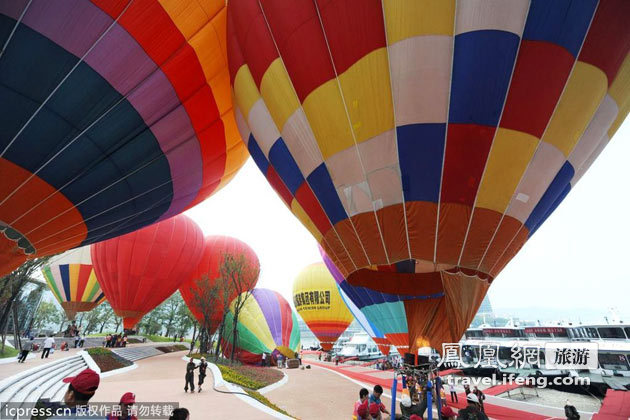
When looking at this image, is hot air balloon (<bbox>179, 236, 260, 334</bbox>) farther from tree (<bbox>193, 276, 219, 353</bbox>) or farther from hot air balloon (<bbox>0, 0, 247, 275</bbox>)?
hot air balloon (<bbox>0, 0, 247, 275</bbox>)

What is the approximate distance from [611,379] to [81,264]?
115 ft

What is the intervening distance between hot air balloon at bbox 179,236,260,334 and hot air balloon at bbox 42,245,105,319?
8972mm

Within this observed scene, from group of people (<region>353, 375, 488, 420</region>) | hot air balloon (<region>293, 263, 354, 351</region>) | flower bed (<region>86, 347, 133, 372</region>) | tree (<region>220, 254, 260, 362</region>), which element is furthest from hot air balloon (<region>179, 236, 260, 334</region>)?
group of people (<region>353, 375, 488, 420</region>)

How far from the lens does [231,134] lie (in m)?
9.10

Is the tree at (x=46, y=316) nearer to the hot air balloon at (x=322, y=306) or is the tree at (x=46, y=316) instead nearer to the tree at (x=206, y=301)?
A: the tree at (x=206, y=301)

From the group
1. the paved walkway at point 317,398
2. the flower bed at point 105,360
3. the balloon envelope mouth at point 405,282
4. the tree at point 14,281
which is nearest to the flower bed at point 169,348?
the flower bed at point 105,360

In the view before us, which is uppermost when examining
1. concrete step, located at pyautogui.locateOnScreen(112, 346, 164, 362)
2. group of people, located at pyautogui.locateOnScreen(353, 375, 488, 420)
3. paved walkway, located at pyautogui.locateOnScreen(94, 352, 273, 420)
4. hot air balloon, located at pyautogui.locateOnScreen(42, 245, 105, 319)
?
hot air balloon, located at pyautogui.locateOnScreen(42, 245, 105, 319)

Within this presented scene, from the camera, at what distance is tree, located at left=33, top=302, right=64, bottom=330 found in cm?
5022

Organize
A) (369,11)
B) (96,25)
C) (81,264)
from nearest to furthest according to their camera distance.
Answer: (369,11)
(96,25)
(81,264)

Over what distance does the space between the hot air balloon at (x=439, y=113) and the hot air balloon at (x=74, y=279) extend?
89.4 ft

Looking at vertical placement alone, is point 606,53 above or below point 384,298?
above

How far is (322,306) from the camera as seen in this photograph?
28.1 m

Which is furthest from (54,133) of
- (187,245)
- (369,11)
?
(187,245)

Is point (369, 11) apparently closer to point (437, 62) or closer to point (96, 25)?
point (437, 62)
